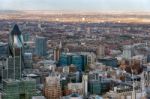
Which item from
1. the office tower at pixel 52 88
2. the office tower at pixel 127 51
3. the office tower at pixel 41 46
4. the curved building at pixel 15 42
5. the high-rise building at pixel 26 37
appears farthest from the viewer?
the office tower at pixel 41 46

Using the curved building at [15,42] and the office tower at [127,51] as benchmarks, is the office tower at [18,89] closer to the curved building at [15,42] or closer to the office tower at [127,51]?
the curved building at [15,42]

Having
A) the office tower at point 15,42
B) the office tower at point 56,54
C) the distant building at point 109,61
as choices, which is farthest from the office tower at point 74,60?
the office tower at point 15,42

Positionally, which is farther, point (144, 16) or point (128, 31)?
point (128, 31)

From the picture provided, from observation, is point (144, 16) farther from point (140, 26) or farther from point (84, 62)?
point (84, 62)

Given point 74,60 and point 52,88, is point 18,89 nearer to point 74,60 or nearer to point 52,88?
point 52,88

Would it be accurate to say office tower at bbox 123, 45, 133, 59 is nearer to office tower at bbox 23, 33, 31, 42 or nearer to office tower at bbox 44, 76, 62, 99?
office tower at bbox 23, 33, 31, 42

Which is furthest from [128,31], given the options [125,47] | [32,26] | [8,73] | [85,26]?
[8,73]
